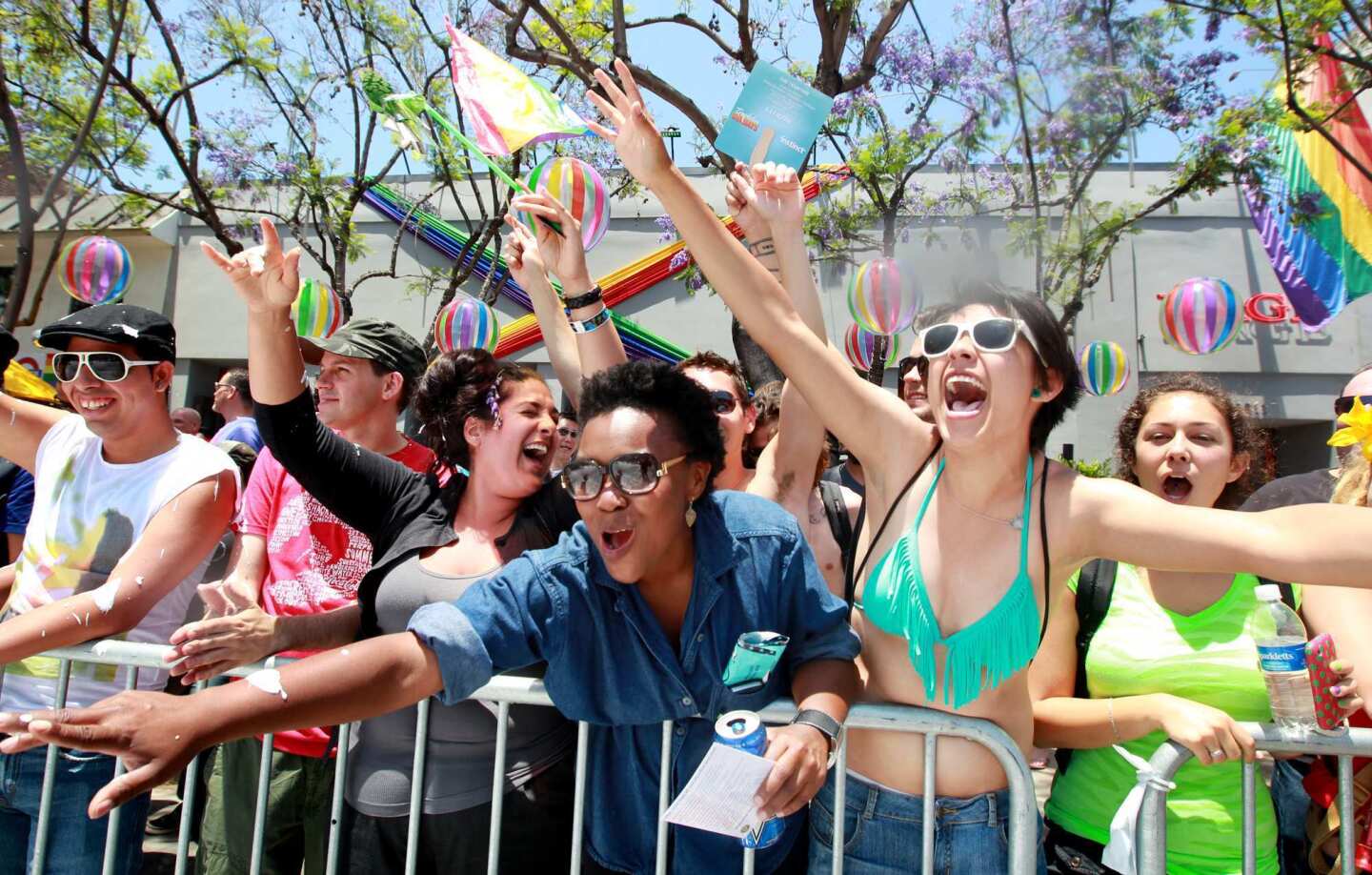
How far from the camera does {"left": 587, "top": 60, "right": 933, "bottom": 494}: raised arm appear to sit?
81.0 inches

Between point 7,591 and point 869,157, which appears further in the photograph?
point 869,157

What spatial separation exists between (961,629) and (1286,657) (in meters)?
0.72

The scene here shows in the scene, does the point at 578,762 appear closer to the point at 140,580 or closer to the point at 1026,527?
the point at 1026,527

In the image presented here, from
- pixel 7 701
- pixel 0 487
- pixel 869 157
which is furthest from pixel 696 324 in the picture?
pixel 7 701

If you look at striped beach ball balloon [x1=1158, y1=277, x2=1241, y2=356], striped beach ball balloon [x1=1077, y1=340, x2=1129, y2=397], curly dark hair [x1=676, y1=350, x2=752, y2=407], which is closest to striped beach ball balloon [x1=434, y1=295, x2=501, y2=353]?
curly dark hair [x1=676, y1=350, x2=752, y2=407]

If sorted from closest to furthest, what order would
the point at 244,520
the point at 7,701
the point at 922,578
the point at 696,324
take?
the point at 922,578 < the point at 7,701 < the point at 244,520 < the point at 696,324

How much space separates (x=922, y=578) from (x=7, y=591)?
3083 mm

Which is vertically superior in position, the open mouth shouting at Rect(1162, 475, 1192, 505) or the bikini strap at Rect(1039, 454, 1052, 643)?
the open mouth shouting at Rect(1162, 475, 1192, 505)

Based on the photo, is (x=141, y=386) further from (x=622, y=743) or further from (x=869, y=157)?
(x=869, y=157)

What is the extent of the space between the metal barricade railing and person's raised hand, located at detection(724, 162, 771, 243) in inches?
64.3

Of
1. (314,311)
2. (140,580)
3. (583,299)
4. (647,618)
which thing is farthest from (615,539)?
(314,311)

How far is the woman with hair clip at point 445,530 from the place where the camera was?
224 cm

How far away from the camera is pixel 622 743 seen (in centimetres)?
203

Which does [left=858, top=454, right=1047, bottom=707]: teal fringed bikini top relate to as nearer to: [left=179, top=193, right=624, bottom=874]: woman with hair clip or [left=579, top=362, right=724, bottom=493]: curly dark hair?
[left=579, top=362, right=724, bottom=493]: curly dark hair
